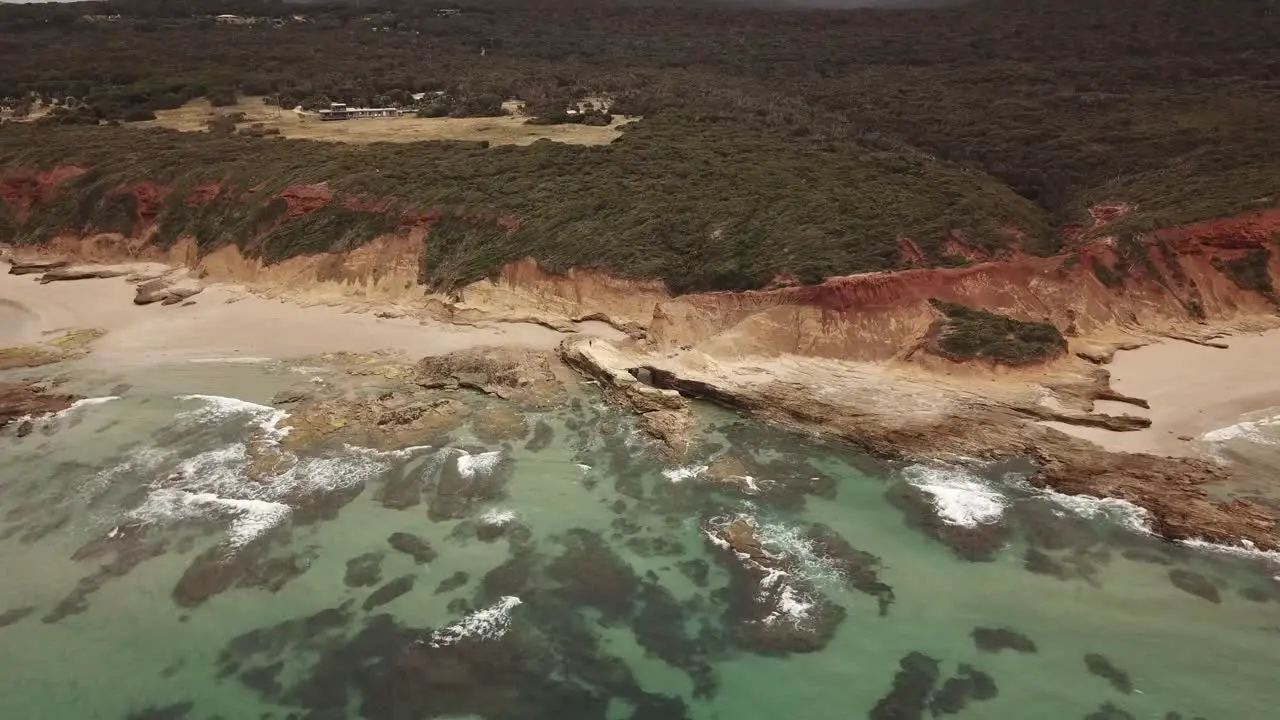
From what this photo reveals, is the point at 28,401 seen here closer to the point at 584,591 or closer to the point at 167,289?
the point at 167,289

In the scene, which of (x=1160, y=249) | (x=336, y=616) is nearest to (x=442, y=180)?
(x=336, y=616)

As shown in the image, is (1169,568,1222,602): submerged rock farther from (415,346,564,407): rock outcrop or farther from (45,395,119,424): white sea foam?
(45,395,119,424): white sea foam

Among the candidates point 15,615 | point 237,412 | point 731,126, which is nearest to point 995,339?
point 237,412

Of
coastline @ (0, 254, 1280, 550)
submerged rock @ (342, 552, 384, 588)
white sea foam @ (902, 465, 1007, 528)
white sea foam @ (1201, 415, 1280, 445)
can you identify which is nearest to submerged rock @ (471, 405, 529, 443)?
coastline @ (0, 254, 1280, 550)

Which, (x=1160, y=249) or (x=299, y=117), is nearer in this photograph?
(x=1160, y=249)

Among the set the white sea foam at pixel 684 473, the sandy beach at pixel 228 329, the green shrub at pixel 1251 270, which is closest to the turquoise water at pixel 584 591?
the white sea foam at pixel 684 473

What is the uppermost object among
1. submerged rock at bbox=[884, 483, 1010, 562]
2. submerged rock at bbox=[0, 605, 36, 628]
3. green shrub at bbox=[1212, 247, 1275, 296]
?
green shrub at bbox=[1212, 247, 1275, 296]

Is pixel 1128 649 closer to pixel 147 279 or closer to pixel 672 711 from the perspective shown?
pixel 672 711
